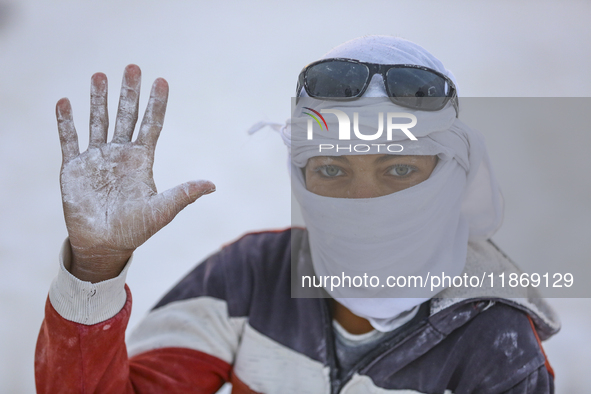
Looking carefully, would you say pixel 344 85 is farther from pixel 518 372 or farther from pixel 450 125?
pixel 518 372

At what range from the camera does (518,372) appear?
41.8 inches

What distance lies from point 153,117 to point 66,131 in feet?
0.62

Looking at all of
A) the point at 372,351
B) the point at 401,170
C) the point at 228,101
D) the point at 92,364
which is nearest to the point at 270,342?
the point at 372,351

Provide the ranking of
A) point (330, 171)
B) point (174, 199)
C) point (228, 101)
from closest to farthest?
1. point (174, 199)
2. point (330, 171)
3. point (228, 101)

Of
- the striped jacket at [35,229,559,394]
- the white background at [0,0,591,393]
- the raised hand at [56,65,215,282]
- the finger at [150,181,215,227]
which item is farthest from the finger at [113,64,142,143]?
the white background at [0,0,591,393]

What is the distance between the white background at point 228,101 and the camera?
2.14 metres

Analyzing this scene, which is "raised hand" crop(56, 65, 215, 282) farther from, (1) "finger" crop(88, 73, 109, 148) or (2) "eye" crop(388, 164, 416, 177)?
(2) "eye" crop(388, 164, 416, 177)

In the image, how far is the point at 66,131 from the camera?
1.03m

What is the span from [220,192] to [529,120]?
1513mm

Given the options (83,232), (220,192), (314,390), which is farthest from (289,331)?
(220,192)

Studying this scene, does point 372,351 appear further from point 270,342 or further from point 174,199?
point 174,199

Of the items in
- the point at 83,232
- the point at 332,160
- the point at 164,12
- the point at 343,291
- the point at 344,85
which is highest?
the point at 164,12

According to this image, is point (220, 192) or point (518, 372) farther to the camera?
point (220, 192)

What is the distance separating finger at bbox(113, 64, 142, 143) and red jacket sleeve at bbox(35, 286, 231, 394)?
0.38 meters
